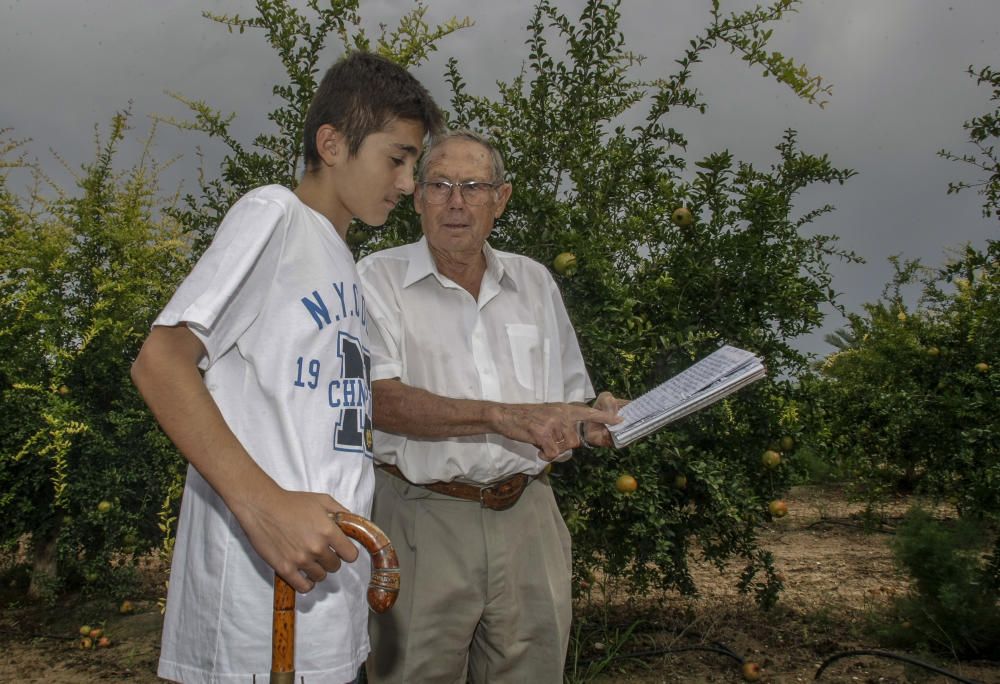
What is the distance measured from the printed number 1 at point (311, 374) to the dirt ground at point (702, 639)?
9.31 ft

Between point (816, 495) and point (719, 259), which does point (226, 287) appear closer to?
point (719, 259)

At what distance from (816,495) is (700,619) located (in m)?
4.69

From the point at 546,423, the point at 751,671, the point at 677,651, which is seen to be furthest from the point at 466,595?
the point at 677,651

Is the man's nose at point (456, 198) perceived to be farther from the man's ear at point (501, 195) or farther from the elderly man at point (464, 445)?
the man's ear at point (501, 195)

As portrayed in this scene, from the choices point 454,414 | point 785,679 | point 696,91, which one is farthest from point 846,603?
point 454,414

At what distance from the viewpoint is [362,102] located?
5.91 ft

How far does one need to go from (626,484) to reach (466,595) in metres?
1.23

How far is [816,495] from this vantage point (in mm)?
9031

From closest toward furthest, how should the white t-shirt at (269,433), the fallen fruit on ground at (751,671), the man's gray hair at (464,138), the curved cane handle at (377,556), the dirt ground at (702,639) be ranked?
the curved cane handle at (377,556)
the white t-shirt at (269,433)
the man's gray hair at (464,138)
the fallen fruit on ground at (751,671)
the dirt ground at (702,639)

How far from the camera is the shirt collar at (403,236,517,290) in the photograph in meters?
2.53

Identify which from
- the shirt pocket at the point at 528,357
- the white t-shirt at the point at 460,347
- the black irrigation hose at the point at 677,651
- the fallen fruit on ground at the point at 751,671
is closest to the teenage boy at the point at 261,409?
the white t-shirt at the point at 460,347

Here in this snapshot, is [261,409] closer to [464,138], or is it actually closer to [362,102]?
[362,102]

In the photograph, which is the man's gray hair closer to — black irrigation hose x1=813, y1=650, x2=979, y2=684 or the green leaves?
the green leaves

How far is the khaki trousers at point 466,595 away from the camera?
241cm
